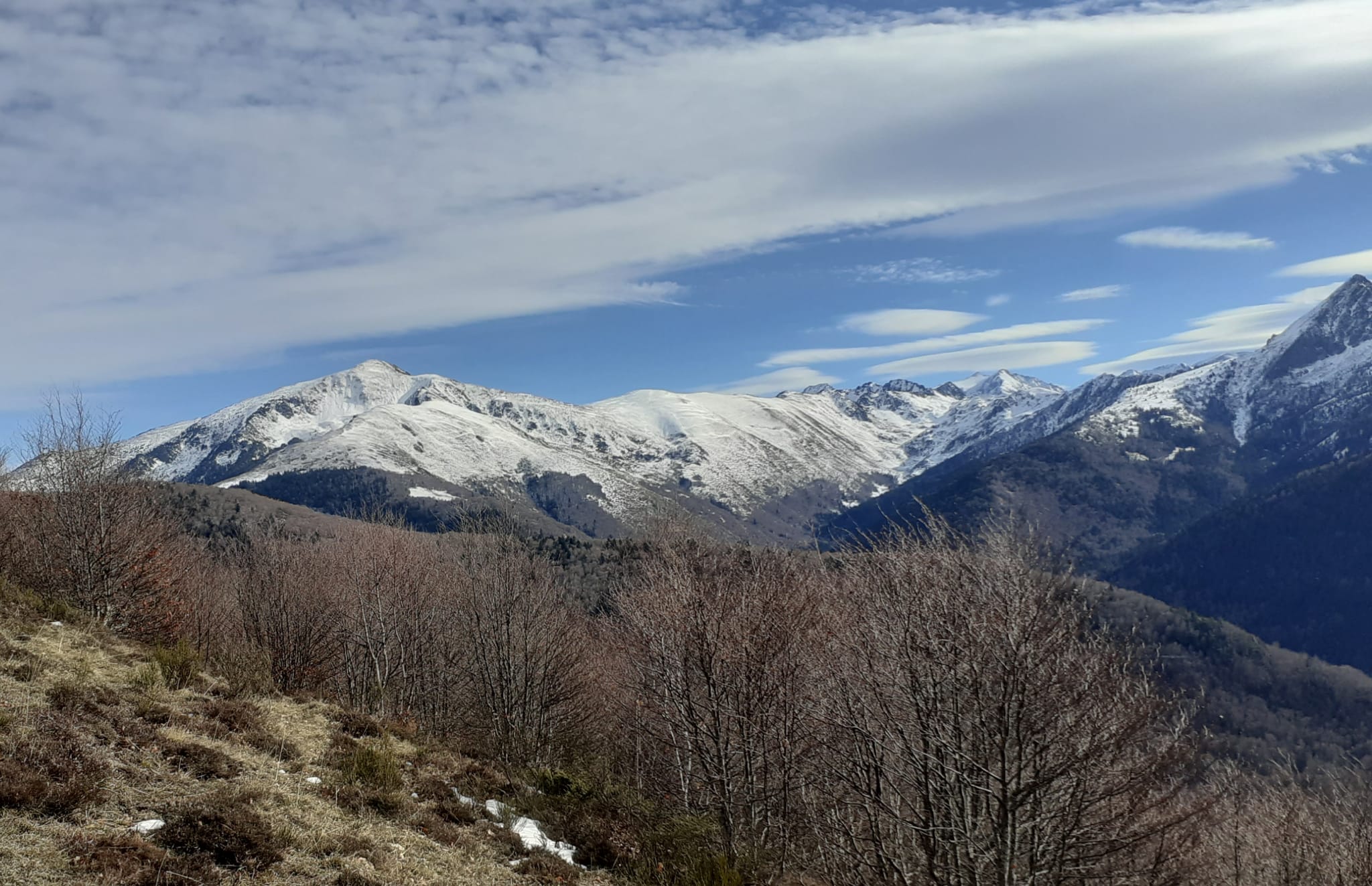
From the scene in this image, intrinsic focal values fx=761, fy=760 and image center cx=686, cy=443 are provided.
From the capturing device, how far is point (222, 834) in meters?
10.5

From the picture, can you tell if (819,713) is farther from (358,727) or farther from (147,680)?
(147,680)

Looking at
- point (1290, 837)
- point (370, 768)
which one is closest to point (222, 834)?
point (370, 768)

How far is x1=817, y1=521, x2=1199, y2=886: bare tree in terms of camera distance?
15.2 m

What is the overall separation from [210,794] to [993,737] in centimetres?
1408

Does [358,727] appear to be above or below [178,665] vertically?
below

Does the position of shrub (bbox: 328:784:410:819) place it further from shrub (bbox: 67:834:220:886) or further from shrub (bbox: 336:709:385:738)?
shrub (bbox: 336:709:385:738)

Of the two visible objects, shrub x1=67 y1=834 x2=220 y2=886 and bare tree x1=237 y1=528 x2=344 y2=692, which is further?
bare tree x1=237 y1=528 x2=344 y2=692

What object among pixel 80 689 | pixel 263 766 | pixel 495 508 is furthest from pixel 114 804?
pixel 495 508

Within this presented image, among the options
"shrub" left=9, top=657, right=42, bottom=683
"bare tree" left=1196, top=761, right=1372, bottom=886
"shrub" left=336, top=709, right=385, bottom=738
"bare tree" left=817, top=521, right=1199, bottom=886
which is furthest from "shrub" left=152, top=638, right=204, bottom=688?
"bare tree" left=1196, top=761, right=1372, bottom=886

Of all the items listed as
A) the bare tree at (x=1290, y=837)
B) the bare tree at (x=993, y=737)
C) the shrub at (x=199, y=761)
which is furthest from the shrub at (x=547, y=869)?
the bare tree at (x=1290, y=837)

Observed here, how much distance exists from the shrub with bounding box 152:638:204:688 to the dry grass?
0.23 m

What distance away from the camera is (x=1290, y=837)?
86.0 ft

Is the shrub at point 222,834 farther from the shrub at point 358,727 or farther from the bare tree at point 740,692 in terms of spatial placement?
the bare tree at point 740,692

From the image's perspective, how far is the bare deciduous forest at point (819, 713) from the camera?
51.3 feet
